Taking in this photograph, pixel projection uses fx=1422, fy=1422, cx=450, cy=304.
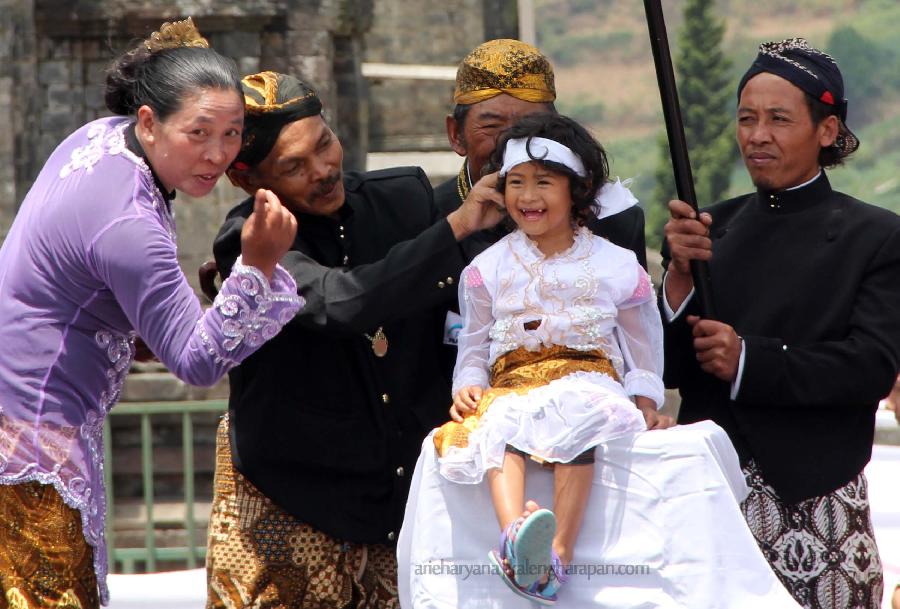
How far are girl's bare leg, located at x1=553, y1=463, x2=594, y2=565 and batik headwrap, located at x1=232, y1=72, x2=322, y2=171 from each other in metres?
1.17

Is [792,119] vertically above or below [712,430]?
above

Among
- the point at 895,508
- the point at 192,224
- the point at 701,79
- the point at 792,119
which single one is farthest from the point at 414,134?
the point at 701,79

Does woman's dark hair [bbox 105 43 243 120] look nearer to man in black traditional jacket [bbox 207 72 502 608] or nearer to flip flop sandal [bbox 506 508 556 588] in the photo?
man in black traditional jacket [bbox 207 72 502 608]

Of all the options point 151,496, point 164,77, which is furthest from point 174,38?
point 151,496

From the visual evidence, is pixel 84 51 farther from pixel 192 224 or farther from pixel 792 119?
pixel 792 119

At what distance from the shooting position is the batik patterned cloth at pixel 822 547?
388cm

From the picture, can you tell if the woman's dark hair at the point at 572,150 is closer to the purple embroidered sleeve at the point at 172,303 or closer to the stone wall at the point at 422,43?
the purple embroidered sleeve at the point at 172,303

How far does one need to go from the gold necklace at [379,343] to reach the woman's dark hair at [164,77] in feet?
2.66

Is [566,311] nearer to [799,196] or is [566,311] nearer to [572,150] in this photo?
[572,150]

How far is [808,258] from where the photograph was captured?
4012 millimetres

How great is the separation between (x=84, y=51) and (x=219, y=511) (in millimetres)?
6228

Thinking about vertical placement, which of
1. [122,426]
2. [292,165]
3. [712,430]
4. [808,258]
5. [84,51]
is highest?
[84,51]

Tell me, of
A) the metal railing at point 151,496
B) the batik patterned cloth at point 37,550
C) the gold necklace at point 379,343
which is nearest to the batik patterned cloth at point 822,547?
the gold necklace at point 379,343

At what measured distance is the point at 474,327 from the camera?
151 inches
